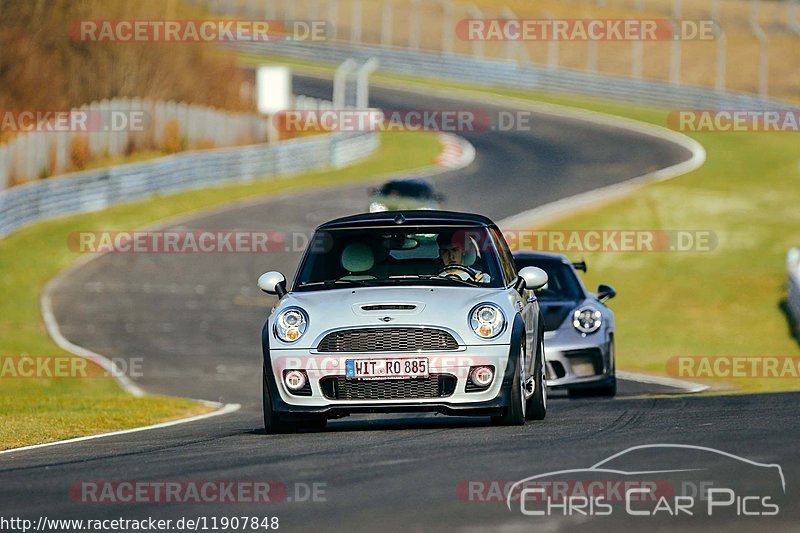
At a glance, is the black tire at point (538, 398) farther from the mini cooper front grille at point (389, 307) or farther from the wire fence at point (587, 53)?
the wire fence at point (587, 53)

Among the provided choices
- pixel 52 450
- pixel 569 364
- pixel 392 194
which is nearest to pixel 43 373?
pixel 569 364

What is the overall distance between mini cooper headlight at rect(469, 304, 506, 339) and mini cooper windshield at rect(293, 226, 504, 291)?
0.62m

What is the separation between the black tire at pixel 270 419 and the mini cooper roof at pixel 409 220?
140 centimetres

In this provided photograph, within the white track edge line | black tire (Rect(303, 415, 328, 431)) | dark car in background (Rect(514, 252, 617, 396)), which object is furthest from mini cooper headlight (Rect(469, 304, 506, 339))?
the white track edge line

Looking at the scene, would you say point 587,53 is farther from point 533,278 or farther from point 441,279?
point 441,279

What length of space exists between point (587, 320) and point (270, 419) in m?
5.74

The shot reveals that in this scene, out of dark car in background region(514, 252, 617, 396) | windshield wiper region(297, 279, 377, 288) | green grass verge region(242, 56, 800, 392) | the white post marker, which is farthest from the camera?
the white post marker

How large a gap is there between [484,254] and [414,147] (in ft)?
131

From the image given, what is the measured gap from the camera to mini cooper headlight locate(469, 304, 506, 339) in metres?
10.3

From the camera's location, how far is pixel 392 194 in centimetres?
3231

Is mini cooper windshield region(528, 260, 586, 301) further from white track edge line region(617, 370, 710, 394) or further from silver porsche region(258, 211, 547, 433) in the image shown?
silver porsche region(258, 211, 547, 433)

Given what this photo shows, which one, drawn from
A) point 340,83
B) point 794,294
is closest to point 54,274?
point 794,294

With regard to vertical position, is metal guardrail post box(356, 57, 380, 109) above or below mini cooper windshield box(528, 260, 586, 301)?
above

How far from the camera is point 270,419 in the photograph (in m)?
10.6
